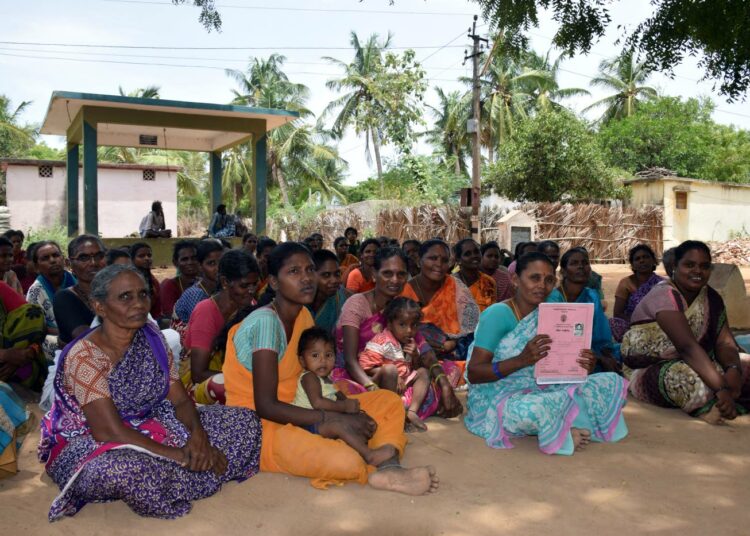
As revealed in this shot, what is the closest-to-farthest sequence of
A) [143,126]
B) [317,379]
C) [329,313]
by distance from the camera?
[317,379]
[329,313]
[143,126]


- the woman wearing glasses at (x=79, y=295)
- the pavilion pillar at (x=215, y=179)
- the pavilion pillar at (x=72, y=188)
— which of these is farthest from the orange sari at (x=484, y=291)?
the pavilion pillar at (x=72, y=188)

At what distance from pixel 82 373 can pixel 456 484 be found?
181cm

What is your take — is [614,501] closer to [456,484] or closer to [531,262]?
[456,484]

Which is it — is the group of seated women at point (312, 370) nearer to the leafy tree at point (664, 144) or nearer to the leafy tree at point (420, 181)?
the leafy tree at point (420, 181)

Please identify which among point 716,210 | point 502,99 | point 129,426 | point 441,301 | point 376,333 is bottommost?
point 129,426

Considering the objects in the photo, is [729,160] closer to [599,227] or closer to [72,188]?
[599,227]

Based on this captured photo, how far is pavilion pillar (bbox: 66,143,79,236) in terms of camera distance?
14.6 meters

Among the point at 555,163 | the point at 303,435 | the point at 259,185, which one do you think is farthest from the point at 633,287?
the point at 555,163

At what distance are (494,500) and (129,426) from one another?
169 centimetres

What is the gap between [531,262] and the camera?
3814 millimetres

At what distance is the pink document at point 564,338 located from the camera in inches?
142

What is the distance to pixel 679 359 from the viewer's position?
4418 millimetres

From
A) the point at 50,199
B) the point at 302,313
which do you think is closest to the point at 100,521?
the point at 302,313

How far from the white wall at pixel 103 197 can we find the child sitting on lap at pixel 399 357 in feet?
63.1
